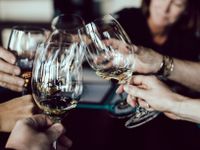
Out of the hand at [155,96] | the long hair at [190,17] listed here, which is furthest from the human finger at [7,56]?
the long hair at [190,17]

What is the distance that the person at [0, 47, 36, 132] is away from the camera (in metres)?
0.86

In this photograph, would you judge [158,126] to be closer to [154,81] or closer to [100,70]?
[154,81]

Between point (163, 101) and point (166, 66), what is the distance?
0.34m

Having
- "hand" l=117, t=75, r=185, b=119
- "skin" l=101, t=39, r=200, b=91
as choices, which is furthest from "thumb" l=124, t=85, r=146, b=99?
"skin" l=101, t=39, r=200, b=91

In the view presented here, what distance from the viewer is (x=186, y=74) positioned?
1357 mm

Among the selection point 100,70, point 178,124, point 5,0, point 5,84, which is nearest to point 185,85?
point 178,124

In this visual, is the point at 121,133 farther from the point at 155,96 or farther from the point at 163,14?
the point at 163,14

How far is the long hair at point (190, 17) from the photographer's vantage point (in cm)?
181

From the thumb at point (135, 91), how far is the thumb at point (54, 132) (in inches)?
12.5

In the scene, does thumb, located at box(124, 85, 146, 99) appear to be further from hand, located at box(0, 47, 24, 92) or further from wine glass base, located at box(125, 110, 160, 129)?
hand, located at box(0, 47, 24, 92)

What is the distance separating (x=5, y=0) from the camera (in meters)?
3.21

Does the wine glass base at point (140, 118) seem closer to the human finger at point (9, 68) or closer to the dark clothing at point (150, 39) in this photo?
the human finger at point (9, 68)

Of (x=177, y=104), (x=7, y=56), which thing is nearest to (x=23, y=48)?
(x=7, y=56)

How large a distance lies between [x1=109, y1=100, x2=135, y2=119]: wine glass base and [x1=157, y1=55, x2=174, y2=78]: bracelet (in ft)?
0.83
